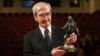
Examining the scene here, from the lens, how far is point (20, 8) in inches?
530

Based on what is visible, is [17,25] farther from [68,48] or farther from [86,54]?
[68,48]

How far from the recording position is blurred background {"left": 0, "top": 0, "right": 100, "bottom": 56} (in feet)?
27.6

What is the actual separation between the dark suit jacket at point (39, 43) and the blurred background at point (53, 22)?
3.81 meters

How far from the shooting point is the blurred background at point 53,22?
8.40 metres

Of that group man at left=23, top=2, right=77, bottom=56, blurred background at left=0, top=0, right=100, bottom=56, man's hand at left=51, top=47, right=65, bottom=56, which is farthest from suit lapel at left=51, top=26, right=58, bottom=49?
blurred background at left=0, top=0, right=100, bottom=56

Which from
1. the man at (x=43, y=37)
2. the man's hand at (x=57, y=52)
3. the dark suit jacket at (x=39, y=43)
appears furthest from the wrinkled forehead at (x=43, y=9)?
the man's hand at (x=57, y=52)

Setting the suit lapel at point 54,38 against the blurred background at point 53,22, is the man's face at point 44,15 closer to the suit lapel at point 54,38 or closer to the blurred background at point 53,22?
the suit lapel at point 54,38

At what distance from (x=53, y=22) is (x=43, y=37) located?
28.5 feet

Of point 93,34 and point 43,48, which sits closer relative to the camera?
point 43,48

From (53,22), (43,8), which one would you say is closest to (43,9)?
(43,8)

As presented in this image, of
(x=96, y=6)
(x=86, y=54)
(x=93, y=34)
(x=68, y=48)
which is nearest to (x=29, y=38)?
(x=68, y=48)

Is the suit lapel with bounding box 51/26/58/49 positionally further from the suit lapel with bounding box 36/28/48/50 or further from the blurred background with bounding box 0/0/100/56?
the blurred background with bounding box 0/0/100/56

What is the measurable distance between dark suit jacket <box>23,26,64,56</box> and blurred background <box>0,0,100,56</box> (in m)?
3.81

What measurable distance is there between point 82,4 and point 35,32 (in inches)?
466
